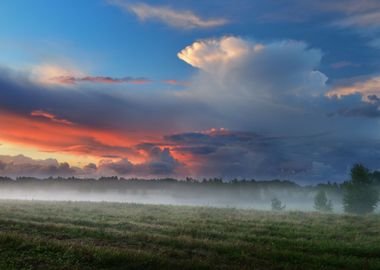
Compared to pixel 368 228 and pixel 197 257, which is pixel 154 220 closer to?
pixel 197 257

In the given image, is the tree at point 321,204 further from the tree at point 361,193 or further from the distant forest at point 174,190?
the distant forest at point 174,190

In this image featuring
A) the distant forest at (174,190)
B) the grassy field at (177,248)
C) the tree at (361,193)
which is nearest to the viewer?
the grassy field at (177,248)

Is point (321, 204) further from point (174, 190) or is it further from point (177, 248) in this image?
point (174, 190)

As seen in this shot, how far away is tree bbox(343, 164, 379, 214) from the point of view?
214 ft

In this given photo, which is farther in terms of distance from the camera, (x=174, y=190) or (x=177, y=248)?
(x=174, y=190)

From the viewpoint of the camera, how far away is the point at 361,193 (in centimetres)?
6519

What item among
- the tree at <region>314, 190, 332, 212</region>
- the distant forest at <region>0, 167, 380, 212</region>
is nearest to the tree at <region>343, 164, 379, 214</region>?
the tree at <region>314, 190, 332, 212</region>

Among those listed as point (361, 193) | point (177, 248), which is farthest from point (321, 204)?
point (177, 248)

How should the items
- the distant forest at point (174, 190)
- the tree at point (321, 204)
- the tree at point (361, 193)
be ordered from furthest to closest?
the distant forest at point (174, 190) < the tree at point (321, 204) < the tree at point (361, 193)

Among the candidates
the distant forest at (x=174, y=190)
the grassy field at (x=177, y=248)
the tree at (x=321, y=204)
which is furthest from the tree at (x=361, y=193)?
the distant forest at (x=174, y=190)

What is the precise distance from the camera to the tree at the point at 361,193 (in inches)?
2566

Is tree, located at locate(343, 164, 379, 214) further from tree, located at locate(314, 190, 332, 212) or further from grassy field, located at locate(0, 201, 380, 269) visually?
grassy field, located at locate(0, 201, 380, 269)

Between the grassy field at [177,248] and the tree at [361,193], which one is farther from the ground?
the tree at [361,193]

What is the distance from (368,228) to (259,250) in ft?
49.3
